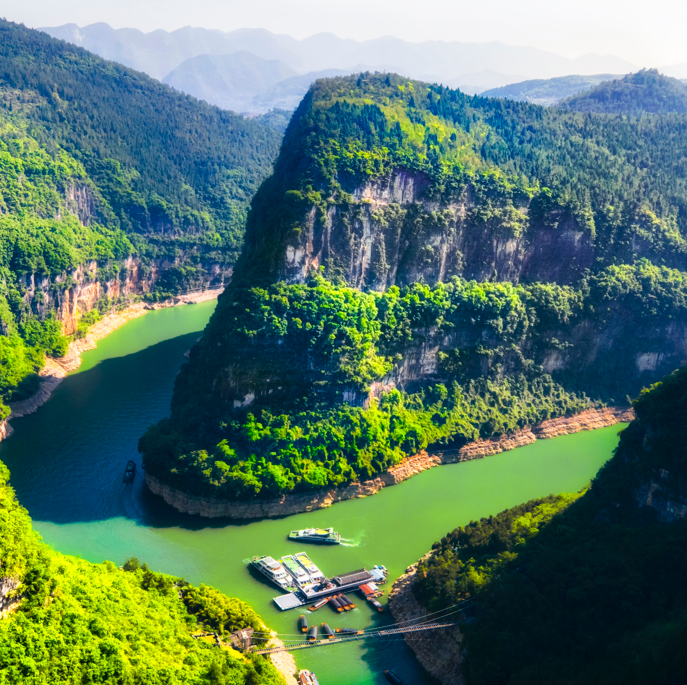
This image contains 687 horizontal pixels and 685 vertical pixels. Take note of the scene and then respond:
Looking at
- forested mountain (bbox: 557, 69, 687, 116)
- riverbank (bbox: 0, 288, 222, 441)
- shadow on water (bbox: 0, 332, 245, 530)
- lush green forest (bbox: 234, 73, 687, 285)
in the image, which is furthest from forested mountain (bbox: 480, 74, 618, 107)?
shadow on water (bbox: 0, 332, 245, 530)

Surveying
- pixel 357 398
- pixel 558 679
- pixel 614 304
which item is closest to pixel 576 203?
pixel 614 304

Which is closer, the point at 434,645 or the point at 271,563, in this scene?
the point at 434,645

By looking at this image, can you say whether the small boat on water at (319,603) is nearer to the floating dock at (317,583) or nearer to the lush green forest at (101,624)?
the floating dock at (317,583)

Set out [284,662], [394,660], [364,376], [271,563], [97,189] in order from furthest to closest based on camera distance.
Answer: [97,189] < [364,376] < [271,563] < [394,660] < [284,662]

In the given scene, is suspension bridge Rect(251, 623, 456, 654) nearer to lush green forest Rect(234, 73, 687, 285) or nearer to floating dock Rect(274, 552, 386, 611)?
floating dock Rect(274, 552, 386, 611)

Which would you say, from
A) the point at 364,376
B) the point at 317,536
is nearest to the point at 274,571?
the point at 317,536

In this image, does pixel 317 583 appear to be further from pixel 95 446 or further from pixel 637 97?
pixel 637 97

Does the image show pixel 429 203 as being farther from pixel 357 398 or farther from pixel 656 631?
pixel 656 631
